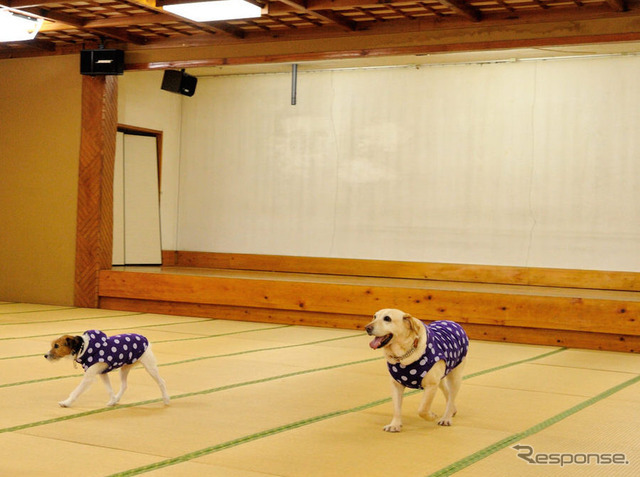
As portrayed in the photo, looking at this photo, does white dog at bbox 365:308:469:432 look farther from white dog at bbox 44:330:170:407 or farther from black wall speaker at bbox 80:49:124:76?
black wall speaker at bbox 80:49:124:76

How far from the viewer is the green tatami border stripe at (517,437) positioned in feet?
10.7

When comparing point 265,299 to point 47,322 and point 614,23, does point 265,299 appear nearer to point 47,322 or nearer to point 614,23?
point 47,322

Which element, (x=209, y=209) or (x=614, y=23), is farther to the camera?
(x=209, y=209)

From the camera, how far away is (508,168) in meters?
10.0

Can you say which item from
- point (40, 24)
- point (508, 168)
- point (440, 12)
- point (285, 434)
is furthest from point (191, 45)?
point (285, 434)

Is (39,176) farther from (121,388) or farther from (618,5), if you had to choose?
(618,5)

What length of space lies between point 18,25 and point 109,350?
5.08 metres

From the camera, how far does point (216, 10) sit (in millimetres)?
7621

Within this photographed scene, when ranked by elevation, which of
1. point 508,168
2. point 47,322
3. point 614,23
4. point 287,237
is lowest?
point 47,322

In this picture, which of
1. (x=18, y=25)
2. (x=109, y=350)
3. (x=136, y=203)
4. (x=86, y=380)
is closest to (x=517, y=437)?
(x=109, y=350)

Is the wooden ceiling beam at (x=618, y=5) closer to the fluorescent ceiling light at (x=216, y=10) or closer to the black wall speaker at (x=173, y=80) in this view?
the fluorescent ceiling light at (x=216, y=10)

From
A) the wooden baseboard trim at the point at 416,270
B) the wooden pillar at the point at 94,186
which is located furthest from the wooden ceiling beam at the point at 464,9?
the wooden pillar at the point at 94,186

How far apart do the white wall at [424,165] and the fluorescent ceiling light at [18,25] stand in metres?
3.72

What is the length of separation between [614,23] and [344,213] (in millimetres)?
4450
